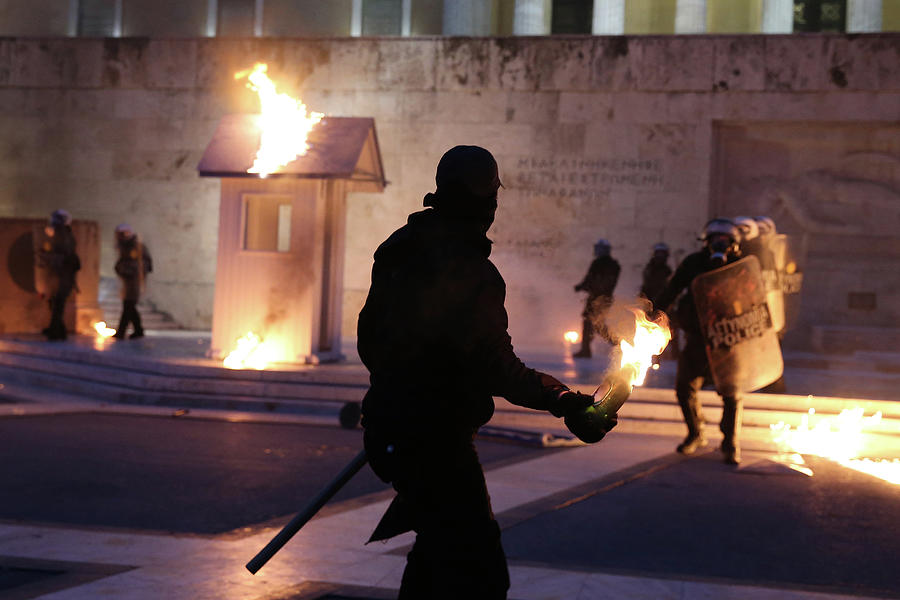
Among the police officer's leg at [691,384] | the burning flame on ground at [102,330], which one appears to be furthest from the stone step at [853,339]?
the burning flame on ground at [102,330]

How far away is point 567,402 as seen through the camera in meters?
3.22

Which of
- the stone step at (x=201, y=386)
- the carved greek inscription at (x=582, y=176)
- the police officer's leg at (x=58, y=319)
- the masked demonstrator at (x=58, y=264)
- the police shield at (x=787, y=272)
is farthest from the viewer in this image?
the carved greek inscription at (x=582, y=176)

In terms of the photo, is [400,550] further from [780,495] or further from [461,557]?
[780,495]

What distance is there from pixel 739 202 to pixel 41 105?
1356 cm

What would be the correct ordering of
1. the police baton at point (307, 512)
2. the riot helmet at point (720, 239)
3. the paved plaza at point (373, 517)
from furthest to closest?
the riot helmet at point (720, 239), the paved plaza at point (373, 517), the police baton at point (307, 512)

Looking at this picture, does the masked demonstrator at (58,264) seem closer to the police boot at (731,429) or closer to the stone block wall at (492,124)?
the stone block wall at (492,124)

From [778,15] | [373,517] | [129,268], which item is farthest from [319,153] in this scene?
[778,15]

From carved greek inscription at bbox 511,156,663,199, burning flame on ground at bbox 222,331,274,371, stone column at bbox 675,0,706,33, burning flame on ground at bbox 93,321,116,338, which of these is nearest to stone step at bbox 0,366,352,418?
burning flame on ground at bbox 222,331,274,371

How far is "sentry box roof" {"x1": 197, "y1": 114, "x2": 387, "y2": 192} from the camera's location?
45.2 ft

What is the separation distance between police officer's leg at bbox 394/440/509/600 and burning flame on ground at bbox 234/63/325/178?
432 inches

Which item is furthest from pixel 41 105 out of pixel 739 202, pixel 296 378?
pixel 739 202

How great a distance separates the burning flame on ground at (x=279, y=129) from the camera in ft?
46.0

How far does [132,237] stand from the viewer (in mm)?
17578

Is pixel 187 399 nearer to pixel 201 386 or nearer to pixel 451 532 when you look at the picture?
pixel 201 386
